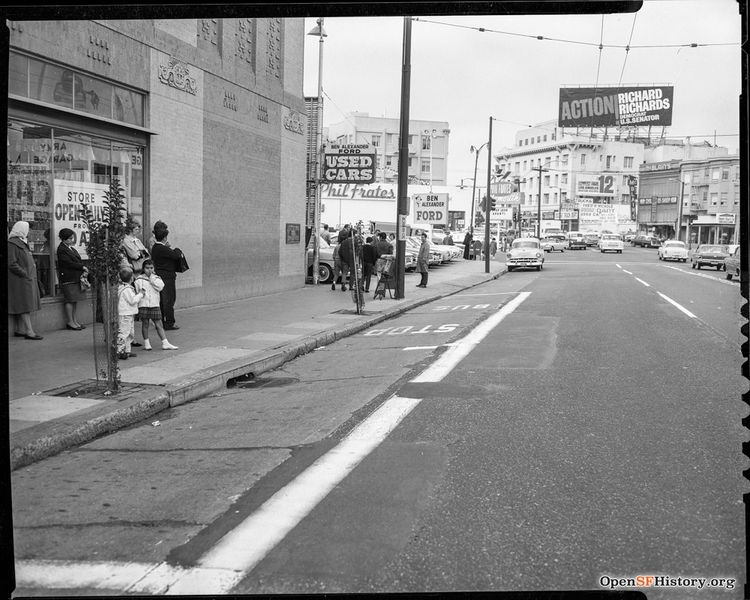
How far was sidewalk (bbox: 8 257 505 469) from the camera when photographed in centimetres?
679

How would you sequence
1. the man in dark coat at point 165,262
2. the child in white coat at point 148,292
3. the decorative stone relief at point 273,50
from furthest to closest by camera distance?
the decorative stone relief at point 273,50 < the man in dark coat at point 165,262 < the child in white coat at point 148,292

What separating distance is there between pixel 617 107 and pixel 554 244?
1513 cm

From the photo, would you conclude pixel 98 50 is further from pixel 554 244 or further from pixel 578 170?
pixel 578 170

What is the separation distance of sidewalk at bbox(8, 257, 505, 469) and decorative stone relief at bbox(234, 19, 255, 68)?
597cm

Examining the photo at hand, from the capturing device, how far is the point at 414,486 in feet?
16.6

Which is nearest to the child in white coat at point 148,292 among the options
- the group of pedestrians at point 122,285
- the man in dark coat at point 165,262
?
the group of pedestrians at point 122,285

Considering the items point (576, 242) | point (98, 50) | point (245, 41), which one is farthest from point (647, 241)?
point (98, 50)

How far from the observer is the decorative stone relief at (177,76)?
48.9ft

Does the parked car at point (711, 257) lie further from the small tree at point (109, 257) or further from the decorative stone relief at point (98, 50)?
the small tree at point (109, 257)

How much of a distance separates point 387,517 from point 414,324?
1127 centimetres

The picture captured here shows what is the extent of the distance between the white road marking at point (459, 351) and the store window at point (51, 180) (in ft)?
18.9

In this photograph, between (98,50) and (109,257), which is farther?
(98,50)

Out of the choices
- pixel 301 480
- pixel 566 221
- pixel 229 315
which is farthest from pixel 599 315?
pixel 566 221

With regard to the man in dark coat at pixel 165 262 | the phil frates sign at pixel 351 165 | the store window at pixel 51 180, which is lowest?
the man in dark coat at pixel 165 262
